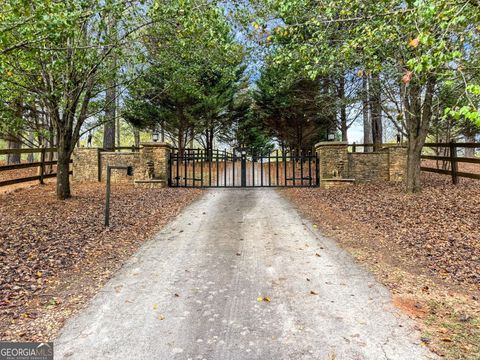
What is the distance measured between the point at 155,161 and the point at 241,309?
344 inches

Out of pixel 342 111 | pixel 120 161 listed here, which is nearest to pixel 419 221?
pixel 342 111

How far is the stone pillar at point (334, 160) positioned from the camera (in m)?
10.5

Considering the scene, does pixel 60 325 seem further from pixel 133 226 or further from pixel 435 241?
pixel 435 241

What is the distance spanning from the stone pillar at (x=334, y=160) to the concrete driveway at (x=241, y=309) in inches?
234

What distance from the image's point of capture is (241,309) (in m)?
2.89

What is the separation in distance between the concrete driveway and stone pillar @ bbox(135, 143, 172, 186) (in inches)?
244

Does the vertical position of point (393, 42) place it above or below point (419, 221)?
above

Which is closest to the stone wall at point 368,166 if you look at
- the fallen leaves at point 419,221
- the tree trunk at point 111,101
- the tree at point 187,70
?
the fallen leaves at point 419,221

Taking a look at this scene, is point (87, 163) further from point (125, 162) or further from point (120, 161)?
point (125, 162)

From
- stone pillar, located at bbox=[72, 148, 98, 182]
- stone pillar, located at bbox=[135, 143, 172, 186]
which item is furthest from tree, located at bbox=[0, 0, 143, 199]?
stone pillar, located at bbox=[72, 148, 98, 182]

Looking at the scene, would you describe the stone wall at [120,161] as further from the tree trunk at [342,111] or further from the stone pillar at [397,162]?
the stone pillar at [397,162]

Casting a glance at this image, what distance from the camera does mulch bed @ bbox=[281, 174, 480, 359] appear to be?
2.69 m

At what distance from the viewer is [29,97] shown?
27.5 feet

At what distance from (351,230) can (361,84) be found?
7773mm
